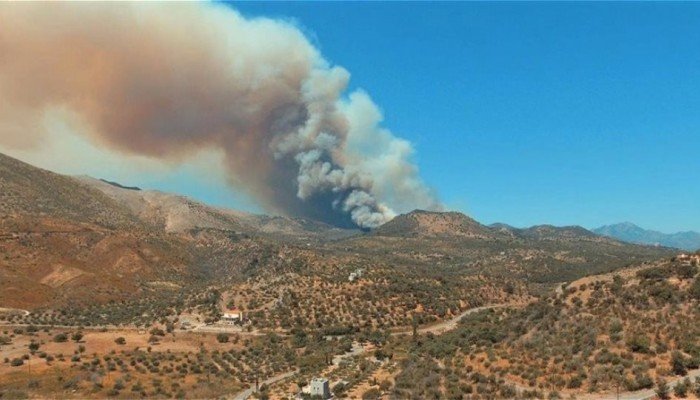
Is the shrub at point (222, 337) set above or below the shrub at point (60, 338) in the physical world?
below

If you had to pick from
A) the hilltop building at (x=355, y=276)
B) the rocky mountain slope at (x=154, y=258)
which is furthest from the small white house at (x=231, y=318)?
the hilltop building at (x=355, y=276)

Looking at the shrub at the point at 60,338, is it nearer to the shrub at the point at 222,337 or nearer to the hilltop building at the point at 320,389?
the shrub at the point at 222,337

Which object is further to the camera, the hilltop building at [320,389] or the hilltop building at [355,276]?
the hilltop building at [355,276]

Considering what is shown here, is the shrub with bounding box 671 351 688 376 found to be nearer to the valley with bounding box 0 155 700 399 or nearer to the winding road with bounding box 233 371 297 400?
the valley with bounding box 0 155 700 399

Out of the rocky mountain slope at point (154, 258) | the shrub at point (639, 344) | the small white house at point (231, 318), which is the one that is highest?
the rocky mountain slope at point (154, 258)

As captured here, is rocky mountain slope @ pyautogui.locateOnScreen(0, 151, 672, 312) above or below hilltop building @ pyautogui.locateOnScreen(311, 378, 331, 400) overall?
above

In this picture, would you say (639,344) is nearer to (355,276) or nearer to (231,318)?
(231,318)

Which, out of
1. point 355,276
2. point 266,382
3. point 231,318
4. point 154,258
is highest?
point 154,258

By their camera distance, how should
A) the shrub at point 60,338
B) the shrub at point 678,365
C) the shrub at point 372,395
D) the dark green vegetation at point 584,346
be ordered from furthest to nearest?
1. the shrub at point 60,338
2. the shrub at point 372,395
3. the dark green vegetation at point 584,346
4. the shrub at point 678,365

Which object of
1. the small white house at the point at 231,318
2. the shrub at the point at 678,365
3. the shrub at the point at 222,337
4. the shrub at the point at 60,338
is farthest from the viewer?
the small white house at the point at 231,318

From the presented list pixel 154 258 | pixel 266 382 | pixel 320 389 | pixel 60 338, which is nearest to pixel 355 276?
pixel 266 382

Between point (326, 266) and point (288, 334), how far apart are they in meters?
37.6

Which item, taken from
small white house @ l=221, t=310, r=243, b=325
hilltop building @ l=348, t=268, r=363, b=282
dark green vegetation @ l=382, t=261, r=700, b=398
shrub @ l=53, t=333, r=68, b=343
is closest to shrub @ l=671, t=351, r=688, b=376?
dark green vegetation @ l=382, t=261, r=700, b=398

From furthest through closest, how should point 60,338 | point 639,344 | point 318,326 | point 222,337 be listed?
point 318,326, point 222,337, point 60,338, point 639,344
